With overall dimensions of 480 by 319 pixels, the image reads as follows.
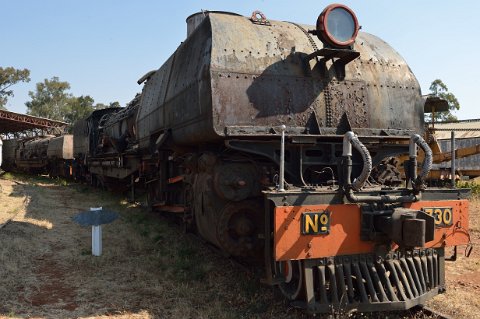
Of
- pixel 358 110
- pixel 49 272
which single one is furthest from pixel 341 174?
pixel 49 272

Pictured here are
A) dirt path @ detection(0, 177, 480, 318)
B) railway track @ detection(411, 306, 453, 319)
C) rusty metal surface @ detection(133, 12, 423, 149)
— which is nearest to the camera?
railway track @ detection(411, 306, 453, 319)

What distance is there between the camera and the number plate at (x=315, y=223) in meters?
3.60

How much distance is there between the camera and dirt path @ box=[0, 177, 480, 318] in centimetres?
416

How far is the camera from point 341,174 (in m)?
3.88

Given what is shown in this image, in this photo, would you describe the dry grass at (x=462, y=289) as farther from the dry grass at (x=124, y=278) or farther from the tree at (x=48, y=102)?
the tree at (x=48, y=102)

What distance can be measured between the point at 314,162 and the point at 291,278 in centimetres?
127

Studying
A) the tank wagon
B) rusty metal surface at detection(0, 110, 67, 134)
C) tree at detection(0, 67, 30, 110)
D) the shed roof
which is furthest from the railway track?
tree at detection(0, 67, 30, 110)

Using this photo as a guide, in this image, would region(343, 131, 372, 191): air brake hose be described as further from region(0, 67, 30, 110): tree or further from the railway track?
region(0, 67, 30, 110): tree

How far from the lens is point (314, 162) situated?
179 inches

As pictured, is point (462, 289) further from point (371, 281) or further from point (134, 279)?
point (134, 279)

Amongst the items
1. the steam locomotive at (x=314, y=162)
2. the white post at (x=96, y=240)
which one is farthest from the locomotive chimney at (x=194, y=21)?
the white post at (x=96, y=240)

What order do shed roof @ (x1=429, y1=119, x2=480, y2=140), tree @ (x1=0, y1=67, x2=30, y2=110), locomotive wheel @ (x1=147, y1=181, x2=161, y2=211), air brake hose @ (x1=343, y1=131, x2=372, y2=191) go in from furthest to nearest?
tree @ (x1=0, y1=67, x2=30, y2=110) < shed roof @ (x1=429, y1=119, x2=480, y2=140) < locomotive wheel @ (x1=147, y1=181, x2=161, y2=211) < air brake hose @ (x1=343, y1=131, x2=372, y2=191)

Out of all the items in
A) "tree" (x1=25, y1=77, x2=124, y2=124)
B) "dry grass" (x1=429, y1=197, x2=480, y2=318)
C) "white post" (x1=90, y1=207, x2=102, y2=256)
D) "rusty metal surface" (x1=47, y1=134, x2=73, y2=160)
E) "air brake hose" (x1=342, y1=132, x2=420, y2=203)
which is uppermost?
"tree" (x1=25, y1=77, x2=124, y2=124)

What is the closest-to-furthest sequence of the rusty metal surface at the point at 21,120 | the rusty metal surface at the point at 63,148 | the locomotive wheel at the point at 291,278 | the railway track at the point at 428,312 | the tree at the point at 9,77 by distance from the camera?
1. the locomotive wheel at the point at 291,278
2. the railway track at the point at 428,312
3. the rusty metal surface at the point at 63,148
4. the rusty metal surface at the point at 21,120
5. the tree at the point at 9,77
